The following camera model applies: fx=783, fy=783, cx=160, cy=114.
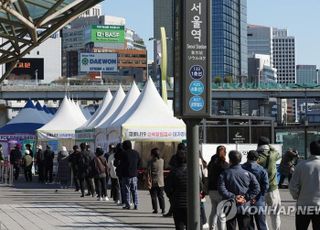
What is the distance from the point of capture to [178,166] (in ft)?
42.3

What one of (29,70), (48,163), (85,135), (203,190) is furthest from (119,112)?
(29,70)

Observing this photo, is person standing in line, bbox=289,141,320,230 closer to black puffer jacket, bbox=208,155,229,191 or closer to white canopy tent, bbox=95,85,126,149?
black puffer jacket, bbox=208,155,229,191

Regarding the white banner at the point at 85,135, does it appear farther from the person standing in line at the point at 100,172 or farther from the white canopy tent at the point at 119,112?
A: the person standing in line at the point at 100,172

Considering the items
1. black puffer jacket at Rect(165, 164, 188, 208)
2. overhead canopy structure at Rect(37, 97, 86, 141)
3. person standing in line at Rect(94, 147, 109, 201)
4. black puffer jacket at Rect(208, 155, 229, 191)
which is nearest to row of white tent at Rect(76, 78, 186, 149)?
person standing in line at Rect(94, 147, 109, 201)

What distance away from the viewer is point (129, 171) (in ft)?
67.7

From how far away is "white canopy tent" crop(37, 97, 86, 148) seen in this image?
3867cm

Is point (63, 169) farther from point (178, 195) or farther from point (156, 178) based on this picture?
point (178, 195)

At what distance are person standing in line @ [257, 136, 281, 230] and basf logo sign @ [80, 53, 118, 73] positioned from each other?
16495 centimetres

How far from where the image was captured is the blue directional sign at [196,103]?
368 inches

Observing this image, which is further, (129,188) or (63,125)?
(63,125)

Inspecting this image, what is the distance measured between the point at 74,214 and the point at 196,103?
35.6 feet

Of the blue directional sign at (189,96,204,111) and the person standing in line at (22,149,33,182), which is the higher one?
the blue directional sign at (189,96,204,111)

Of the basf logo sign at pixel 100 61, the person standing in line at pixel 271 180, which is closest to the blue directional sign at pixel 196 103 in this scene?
the person standing in line at pixel 271 180

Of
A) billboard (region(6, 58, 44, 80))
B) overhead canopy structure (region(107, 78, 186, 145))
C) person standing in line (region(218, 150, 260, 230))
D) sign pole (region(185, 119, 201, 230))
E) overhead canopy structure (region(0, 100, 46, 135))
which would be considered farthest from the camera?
billboard (region(6, 58, 44, 80))
